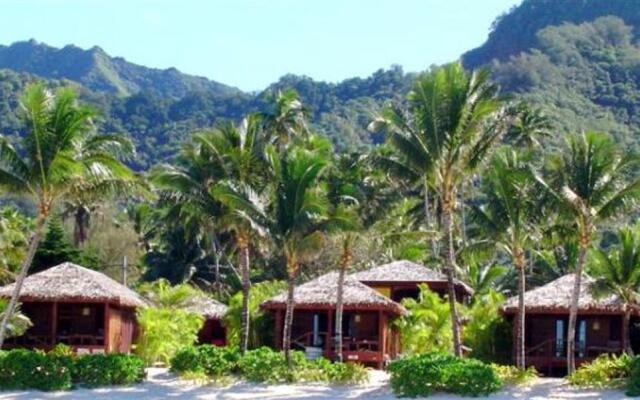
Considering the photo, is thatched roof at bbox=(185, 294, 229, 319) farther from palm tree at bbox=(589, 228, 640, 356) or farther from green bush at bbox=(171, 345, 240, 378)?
palm tree at bbox=(589, 228, 640, 356)

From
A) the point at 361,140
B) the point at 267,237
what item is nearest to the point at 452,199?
the point at 267,237

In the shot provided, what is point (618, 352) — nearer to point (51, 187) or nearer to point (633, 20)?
point (51, 187)

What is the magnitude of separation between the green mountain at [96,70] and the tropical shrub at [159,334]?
5339 inches

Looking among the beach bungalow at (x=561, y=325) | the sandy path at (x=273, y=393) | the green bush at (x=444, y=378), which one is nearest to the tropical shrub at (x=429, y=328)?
the beach bungalow at (x=561, y=325)

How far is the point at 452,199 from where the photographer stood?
108 feet

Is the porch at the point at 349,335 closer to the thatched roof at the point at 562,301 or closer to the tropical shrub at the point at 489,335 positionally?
the tropical shrub at the point at 489,335

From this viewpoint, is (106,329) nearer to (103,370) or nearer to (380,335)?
(103,370)

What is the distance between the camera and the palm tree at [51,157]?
30.4 m

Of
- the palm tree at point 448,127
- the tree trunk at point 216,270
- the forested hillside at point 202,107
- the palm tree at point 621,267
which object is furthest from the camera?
the forested hillside at point 202,107

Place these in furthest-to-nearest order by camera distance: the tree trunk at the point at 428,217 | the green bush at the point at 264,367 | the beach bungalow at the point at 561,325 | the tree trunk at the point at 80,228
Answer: the tree trunk at the point at 80,228 → the tree trunk at the point at 428,217 → the beach bungalow at the point at 561,325 → the green bush at the point at 264,367

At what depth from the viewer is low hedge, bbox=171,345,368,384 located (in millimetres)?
32812

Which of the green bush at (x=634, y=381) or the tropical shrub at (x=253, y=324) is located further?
the tropical shrub at (x=253, y=324)

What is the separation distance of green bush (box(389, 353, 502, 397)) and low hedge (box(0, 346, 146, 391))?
745 centimetres

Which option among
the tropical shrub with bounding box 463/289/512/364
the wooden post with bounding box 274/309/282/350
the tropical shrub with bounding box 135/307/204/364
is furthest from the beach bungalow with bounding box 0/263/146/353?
the tropical shrub with bounding box 463/289/512/364
